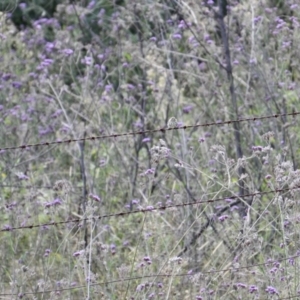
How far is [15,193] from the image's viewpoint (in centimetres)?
632

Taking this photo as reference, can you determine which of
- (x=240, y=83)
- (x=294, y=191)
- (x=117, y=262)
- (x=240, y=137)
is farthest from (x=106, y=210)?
(x=294, y=191)

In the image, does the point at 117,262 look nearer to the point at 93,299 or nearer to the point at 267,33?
the point at 93,299

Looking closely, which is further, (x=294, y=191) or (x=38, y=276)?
(x=38, y=276)

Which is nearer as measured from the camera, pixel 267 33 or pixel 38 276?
pixel 38 276

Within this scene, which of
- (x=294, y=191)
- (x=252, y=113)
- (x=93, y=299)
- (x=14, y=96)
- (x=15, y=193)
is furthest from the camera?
(x=14, y=96)

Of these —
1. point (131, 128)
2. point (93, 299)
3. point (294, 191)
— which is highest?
point (294, 191)

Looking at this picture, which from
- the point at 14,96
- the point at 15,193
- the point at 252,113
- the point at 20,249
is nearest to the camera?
the point at 20,249

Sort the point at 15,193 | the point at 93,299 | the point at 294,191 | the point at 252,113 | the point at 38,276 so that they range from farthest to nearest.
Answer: the point at 252,113 → the point at 15,193 → the point at 38,276 → the point at 93,299 → the point at 294,191

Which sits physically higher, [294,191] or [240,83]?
[294,191]

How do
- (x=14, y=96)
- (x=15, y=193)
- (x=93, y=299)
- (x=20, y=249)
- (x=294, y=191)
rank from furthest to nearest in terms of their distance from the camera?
1. (x=14, y=96)
2. (x=15, y=193)
3. (x=20, y=249)
4. (x=93, y=299)
5. (x=294, y=191)

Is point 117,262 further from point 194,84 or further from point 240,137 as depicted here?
point 194,84

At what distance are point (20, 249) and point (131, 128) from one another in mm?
1717

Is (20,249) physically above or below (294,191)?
below

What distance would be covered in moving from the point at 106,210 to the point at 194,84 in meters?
1.44
